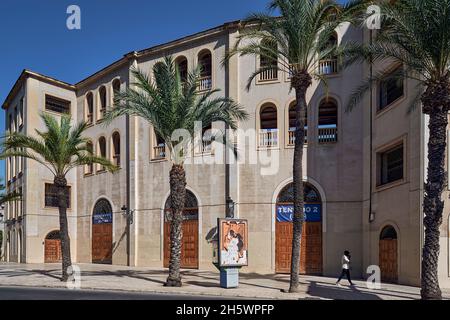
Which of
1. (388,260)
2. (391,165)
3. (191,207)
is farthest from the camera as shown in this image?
(191,207)

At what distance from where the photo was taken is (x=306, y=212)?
25125mm

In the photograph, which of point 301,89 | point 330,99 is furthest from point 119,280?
point 330,99

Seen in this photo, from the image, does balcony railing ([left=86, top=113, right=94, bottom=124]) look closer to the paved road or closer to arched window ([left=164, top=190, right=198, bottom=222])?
arched window ([left=164, top=190, right=198, bottom=222])

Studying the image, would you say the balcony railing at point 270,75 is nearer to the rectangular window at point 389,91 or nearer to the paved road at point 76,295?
the rectangular window at point 389,91

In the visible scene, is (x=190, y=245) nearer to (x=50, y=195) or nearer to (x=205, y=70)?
(x=205, y=70)

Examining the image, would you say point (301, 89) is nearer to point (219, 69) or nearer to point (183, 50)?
point (219, 69)

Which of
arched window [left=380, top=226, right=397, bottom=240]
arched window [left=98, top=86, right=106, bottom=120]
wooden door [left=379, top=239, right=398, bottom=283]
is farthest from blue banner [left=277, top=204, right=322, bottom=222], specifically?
arched window [left=98, top=86, right=106, bottom=120]

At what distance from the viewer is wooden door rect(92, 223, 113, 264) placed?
32469 millimetres

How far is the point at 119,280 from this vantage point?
70.0 feet

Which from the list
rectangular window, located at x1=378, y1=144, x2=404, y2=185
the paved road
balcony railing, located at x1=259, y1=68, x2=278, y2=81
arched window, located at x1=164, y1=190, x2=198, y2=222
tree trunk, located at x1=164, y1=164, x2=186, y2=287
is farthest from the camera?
arched window, located at x1=164, y1=190, x2=198, y2=222

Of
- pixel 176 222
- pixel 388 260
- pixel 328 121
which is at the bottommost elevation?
pixel 388 260

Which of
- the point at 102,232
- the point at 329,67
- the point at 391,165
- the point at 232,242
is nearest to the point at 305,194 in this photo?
the point at 391,165

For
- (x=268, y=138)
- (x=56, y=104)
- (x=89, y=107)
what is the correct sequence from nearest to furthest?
(x=268, y=138)
(x=89, y=107)
(x=56, y=104)

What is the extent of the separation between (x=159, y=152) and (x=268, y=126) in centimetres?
720
